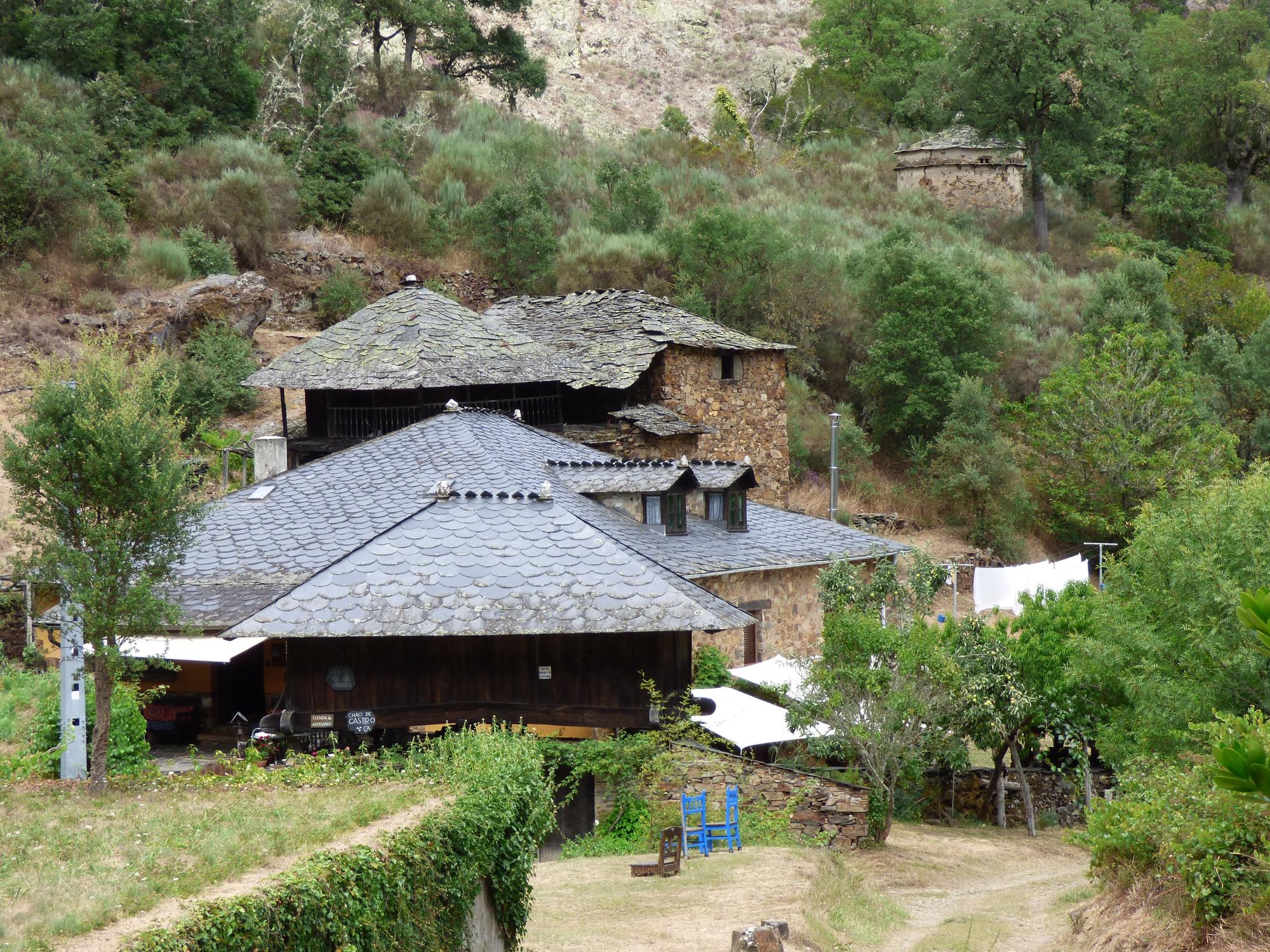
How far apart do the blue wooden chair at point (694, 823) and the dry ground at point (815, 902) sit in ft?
1.20

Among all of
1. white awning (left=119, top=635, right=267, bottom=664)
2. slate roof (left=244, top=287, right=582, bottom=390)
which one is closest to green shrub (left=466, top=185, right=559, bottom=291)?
slate roof (left=244, top=287, right=582, bottom=390)

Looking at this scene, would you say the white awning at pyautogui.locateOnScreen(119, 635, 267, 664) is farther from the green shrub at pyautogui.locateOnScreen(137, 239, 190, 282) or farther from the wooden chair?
the green shrub at pyautogui.locateOnScreen(137, 239, 190, 282)

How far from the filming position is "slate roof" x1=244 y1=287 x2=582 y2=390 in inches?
1115

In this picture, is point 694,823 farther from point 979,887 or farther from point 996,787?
point 996,787

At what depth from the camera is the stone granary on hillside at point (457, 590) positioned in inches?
745

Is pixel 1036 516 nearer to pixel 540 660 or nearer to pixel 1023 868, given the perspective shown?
pixel 1023 868

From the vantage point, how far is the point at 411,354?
28672mm

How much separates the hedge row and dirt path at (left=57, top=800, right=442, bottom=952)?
174 mm

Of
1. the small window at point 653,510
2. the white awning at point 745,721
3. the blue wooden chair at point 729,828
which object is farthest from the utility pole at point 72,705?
the small window at point 653,510

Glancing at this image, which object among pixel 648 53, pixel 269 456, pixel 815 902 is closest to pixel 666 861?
pixel 815 902

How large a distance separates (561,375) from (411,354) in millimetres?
3577

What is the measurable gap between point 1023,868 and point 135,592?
47.3 feet

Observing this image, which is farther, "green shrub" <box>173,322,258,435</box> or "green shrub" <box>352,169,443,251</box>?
"green shrub" <box>352,169,443,251</box>

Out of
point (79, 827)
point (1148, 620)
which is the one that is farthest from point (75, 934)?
point (1148, 620)
